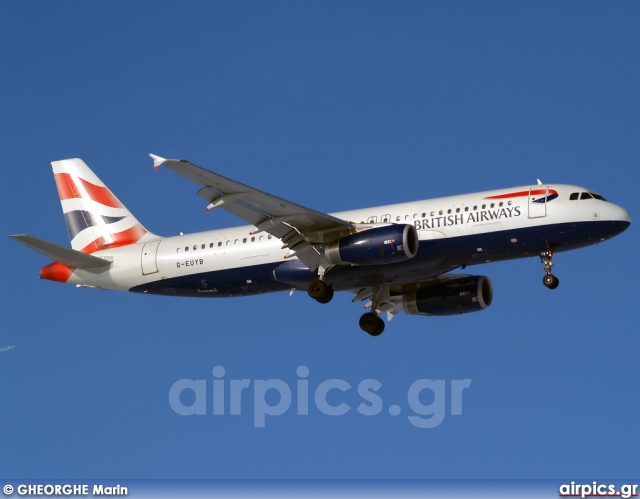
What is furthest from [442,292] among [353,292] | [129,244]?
[129,244]

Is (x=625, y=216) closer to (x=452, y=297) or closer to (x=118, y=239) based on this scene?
(x=452, y=297)

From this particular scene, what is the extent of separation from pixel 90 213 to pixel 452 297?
18.1m

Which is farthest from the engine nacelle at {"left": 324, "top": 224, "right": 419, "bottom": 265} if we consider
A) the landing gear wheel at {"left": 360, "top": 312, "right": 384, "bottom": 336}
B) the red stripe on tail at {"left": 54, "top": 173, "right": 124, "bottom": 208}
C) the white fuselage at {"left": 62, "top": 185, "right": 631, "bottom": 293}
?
the red stripe on tail at {"left": 54, "top": 173, "right": 124, "bottom": 208}

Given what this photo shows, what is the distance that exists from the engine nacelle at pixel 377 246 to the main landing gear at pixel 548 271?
17.1ft

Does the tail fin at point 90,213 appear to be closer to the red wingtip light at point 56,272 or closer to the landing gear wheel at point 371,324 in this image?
the red wingtip light at point 56,272

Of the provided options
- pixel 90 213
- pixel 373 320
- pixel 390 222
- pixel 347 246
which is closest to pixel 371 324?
pixel 373 320

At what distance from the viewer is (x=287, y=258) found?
56438 mm

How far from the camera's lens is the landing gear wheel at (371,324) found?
59.7m

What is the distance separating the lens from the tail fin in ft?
205

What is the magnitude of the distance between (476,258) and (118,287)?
17.1m

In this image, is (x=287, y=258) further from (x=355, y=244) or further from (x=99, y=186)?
(x=99, y=186)

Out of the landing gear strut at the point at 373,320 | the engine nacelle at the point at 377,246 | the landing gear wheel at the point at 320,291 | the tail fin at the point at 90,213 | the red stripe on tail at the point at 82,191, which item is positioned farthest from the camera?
the red stripe on tail at the point at 82,191

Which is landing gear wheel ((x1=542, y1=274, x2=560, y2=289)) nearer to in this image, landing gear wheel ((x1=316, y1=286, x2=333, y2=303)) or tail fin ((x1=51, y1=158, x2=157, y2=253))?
landing gear wheel ((x1=316, y1=286, x2=333, y2=303))

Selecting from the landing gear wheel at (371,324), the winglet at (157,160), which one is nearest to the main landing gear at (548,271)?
the landing gear wheel at (371,324)
